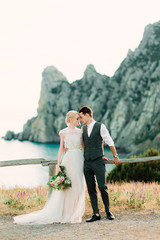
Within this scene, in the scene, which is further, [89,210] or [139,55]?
[139,55]

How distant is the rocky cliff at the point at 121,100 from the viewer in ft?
318

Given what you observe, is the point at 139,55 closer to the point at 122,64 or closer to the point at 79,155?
the point at 122,64

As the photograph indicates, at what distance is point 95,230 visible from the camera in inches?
210

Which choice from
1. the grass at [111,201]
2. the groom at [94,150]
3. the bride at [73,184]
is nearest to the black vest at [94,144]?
the groom at [94,150]

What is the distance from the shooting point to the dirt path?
496 cm

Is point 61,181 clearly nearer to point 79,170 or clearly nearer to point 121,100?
point 79,170

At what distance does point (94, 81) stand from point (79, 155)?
13589 cm

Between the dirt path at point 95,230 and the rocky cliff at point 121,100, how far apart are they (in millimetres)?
77381

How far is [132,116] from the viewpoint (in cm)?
10744

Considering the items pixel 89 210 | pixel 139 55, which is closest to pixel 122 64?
pixel 139 55

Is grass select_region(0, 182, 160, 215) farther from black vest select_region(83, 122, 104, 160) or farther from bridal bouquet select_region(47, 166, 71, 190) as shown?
black vest select_region(83, 122, 104, 160)

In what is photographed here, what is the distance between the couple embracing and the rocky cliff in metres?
77.4

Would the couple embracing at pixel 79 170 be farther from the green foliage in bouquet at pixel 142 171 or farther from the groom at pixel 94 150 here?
the green foliage in bouquet at pixel 142 171

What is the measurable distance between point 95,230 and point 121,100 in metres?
112
